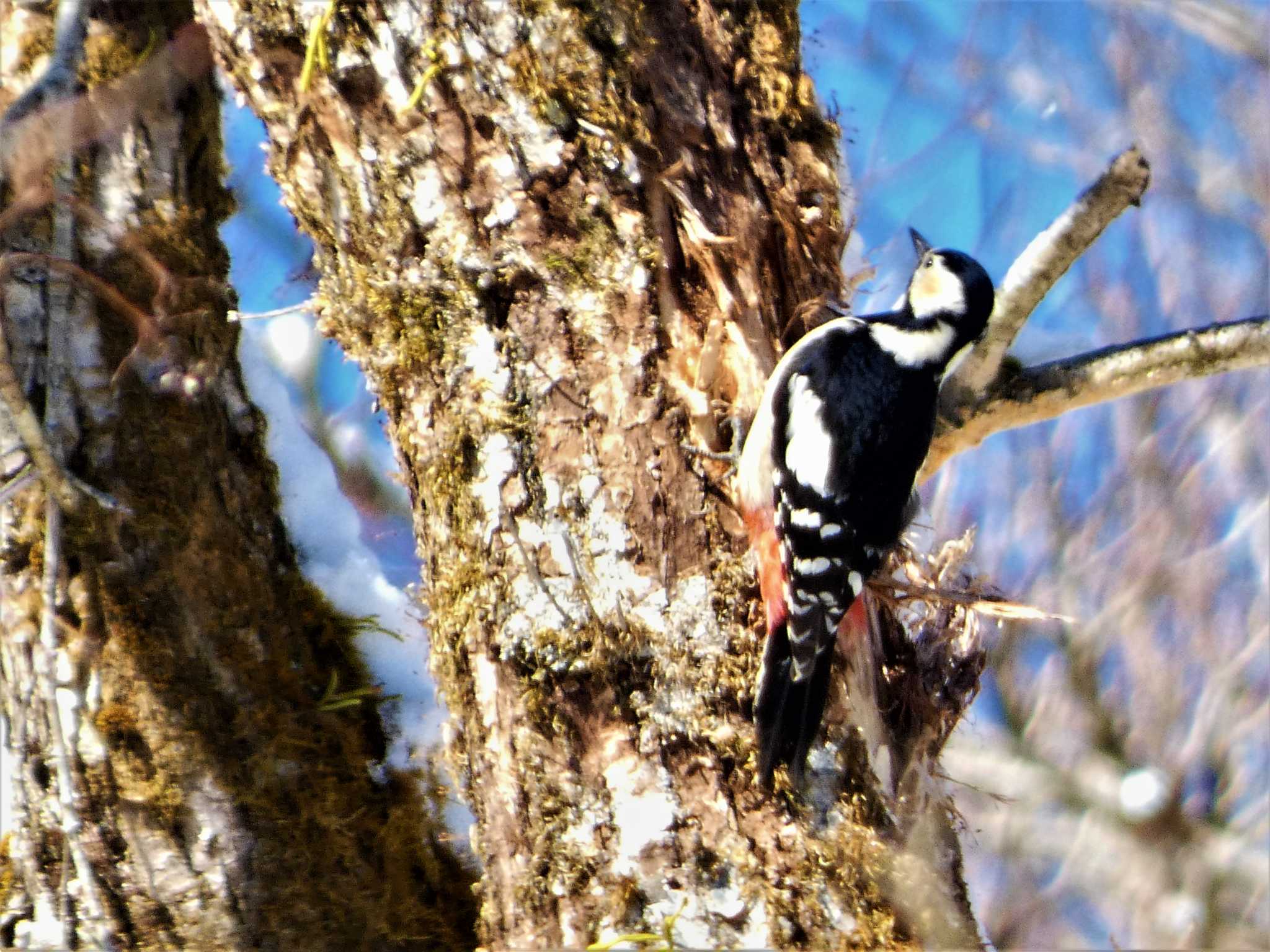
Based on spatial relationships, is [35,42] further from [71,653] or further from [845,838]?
[845,838]

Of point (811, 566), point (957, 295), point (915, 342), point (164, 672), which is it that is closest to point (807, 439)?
point (811, 566)

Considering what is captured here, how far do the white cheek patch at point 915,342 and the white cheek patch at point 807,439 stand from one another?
1.26ft

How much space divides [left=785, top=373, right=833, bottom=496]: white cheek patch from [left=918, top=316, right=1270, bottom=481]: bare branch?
0.35 meters

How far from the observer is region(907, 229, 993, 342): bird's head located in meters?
2.81

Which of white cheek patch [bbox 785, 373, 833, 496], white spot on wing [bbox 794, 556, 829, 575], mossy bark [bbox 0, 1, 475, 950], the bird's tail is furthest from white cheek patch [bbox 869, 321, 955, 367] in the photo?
mossy bark [bbox 0, 1, 475, 950]

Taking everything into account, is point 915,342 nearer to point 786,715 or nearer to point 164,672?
point 786,715

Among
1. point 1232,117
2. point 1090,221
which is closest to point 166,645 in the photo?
point 1090,221

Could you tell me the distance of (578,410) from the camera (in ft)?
6.44

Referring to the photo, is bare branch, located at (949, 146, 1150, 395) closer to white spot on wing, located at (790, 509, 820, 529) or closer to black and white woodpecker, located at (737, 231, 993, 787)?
black and white woodpecker, located at (737, 231, 993, 787)

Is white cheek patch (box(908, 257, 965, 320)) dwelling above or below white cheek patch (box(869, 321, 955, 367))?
above

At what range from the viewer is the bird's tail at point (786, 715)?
1785 millimetres

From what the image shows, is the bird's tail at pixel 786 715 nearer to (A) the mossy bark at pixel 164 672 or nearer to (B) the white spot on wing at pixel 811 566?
(B) the white spot on wing at pixel 811 566

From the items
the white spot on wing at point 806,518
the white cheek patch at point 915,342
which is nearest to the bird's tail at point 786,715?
the white spot on wing at point 806,518

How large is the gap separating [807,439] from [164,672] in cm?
135
